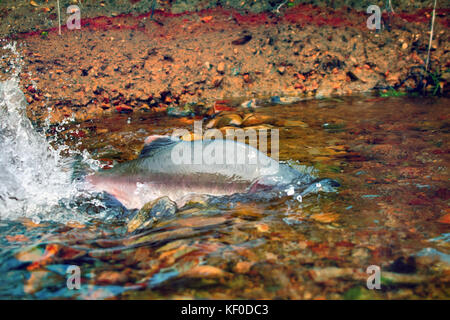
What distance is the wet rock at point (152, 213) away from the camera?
2684 millimetres

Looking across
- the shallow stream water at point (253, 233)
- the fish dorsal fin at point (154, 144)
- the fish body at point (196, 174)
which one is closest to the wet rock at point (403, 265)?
the shallow stream water at point (253, 233)

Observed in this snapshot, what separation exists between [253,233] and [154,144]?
1396 millimetres

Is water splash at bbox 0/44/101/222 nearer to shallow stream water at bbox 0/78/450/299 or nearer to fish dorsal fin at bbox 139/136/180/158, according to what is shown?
shallow stream water at bbox 0/78/450/299

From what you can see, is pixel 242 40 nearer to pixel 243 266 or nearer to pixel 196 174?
pixel 196 174

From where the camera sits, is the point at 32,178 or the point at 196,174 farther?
the point at 32,178

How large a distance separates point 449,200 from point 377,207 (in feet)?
1.73

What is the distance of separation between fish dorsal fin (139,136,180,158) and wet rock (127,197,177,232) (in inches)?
20.5

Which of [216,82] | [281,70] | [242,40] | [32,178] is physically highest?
[242,40]

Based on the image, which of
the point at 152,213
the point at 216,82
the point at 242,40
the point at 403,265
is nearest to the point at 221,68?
the point at 216,82

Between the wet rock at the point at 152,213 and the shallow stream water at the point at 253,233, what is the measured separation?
0.08 meters

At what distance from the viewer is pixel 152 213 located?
9.18 ft

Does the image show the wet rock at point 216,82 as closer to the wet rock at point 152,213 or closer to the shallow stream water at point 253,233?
the shallow stream water at point 253,233

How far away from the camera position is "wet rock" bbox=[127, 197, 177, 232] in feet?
8.80
